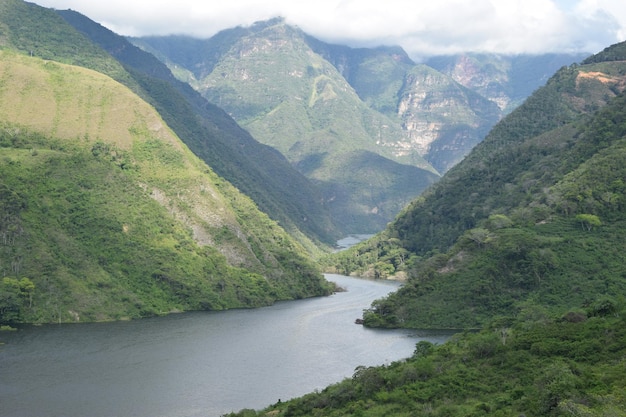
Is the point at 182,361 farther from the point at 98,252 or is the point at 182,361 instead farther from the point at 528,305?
the point at 528,305

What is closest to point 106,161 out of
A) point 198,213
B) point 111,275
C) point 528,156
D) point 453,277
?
point 198,213

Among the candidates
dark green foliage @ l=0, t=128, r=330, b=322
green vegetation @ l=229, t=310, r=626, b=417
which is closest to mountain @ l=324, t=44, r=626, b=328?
green vegetation @ l=229, t=310, r=626, b=417

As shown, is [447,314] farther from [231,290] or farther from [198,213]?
[198,213]

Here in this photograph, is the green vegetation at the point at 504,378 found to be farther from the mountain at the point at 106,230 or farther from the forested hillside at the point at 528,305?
the mountain at the point at 106,230

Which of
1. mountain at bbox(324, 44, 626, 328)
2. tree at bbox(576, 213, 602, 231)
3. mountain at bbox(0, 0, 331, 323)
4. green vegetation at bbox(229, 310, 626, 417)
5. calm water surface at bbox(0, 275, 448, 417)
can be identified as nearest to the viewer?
green vegetation at bbox(229, 310, 626, 417)

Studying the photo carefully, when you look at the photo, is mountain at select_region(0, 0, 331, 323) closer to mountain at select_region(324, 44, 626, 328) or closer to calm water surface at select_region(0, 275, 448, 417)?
calm water surface at select_region(0, 275, 448, 417)

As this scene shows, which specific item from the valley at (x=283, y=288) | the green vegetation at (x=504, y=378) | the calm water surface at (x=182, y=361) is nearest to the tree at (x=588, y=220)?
the valley at (x=283, y=288)
